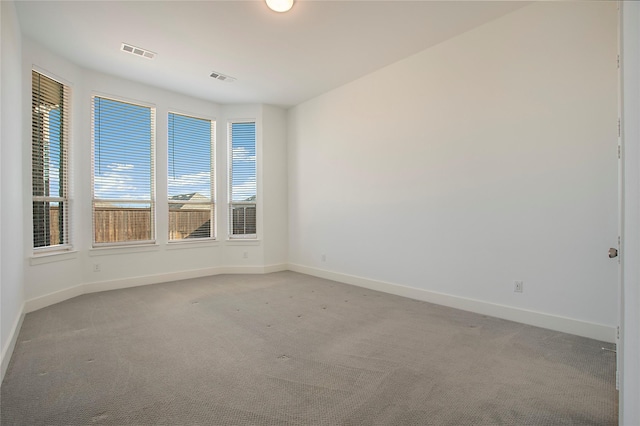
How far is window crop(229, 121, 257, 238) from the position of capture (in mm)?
5832

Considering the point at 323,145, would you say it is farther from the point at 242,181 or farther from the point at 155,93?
the point at 155,93

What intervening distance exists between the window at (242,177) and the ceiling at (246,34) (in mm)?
1260

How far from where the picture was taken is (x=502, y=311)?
325 centimetres

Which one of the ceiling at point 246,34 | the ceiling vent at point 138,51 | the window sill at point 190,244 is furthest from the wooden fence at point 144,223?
the ceiling vent at point 138,51

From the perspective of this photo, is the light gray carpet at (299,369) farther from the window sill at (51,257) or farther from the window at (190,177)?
the window at (190,177)

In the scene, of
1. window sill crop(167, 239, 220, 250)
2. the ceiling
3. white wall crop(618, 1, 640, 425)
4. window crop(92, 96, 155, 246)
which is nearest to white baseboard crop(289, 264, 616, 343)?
white wall crop(618, 1, 640, 425)

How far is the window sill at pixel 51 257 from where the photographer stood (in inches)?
141

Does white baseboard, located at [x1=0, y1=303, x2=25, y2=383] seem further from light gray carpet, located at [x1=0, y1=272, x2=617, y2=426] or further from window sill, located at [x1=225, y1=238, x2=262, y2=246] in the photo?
window sill, located at [x1=225, y1=238, x2=262, y2=246]

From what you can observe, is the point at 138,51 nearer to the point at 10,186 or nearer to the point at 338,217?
the point at 10,186

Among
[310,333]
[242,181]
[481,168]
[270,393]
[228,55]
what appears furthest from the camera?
[242,181]

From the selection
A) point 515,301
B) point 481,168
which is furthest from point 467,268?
point 481,168

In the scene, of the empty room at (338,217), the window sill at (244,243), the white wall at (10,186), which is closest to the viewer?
the empty room at (338,217)

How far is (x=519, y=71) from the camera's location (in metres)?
3.13

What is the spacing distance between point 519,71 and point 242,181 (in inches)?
176
